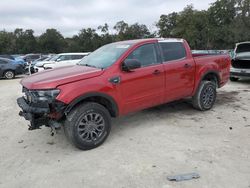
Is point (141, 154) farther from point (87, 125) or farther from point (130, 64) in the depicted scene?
point (130, 64)

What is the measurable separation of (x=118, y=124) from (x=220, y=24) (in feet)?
185

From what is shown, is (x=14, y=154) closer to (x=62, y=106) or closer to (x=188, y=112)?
(x=62, y=106)

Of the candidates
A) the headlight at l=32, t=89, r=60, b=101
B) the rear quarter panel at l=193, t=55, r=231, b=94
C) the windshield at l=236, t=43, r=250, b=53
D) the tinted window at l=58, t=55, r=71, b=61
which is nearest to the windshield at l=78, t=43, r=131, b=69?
the headlight at l=32, t=89, r=60, b=101

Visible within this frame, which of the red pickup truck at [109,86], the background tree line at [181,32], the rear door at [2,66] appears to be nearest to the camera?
the red pickup truck at [109,86]

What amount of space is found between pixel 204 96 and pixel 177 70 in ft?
4.10

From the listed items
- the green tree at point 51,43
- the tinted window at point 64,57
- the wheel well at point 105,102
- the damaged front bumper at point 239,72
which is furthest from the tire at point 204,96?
the green tree at point 51,43

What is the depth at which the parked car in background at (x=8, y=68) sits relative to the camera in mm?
18094

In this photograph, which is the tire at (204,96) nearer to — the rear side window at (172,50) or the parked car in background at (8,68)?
the rear side window at (172,50)

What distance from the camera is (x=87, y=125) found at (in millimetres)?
4746

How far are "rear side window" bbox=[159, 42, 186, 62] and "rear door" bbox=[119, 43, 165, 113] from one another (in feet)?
0.81

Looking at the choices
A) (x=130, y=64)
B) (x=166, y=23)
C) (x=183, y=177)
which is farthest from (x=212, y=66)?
(x=166, y=23)

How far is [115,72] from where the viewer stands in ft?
16.6

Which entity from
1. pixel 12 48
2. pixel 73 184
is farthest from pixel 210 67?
pixel 12 48

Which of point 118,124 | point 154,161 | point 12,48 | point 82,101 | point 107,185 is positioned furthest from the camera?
point 12,48
